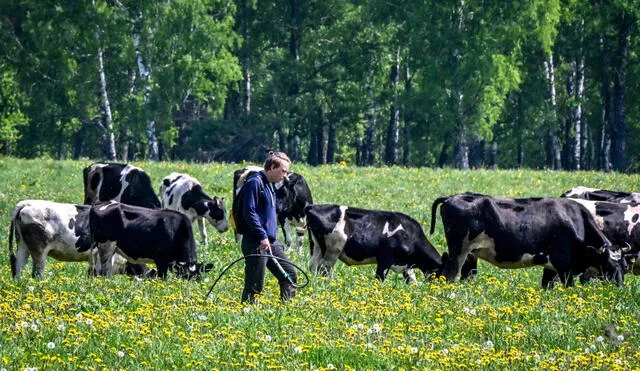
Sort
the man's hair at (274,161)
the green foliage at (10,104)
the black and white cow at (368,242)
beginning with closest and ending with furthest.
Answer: the man's hair at (274,161) → the black and white cow at (368,242) → the green foliage at (10,104)

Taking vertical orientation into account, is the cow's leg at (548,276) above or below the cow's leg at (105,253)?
below

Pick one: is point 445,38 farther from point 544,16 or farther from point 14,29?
point 14,29

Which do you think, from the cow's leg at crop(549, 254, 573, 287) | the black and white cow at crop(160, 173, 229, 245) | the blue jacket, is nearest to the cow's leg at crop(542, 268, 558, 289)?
the cow's leg at crop(549, 254, 573, 287)

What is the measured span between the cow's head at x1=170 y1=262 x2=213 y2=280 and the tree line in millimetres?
39474

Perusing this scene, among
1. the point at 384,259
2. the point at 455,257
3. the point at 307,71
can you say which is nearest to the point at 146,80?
the point at 307,71

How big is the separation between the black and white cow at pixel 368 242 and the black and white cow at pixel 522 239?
4.17 feet

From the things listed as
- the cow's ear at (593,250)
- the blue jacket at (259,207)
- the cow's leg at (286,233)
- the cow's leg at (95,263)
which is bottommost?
the cow's leg at (286,233)

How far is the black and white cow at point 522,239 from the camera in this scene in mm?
17922

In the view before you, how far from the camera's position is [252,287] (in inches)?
581

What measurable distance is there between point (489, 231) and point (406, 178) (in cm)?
2202

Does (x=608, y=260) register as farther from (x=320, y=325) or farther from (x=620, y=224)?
(x=320, y=325)

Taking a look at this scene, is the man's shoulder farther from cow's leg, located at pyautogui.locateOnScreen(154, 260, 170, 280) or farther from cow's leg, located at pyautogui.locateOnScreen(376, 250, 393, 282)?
cow's leg, located at pyautogui.locateOnScreen(376, 250, 393, 282)

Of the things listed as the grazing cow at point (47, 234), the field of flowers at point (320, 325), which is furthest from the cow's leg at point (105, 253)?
the field of flowers at point (320, 325)

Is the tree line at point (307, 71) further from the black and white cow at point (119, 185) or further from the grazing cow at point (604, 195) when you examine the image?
the grazing cow at point (604, 195)
